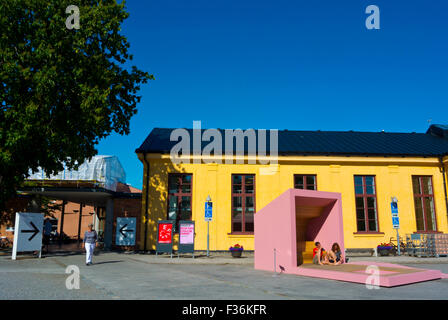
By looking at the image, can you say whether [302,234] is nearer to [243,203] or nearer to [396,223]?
[243,203]

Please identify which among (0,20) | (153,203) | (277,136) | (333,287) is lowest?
(333,287)

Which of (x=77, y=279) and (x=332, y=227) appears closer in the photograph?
(x=77, y=279)

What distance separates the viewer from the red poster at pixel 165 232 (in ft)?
60.2

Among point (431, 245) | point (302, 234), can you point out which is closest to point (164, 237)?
point (302, 234)

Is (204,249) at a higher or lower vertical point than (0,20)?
lower

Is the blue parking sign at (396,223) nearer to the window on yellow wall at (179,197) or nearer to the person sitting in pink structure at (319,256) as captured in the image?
the person sitting in pink structure at (319,256)

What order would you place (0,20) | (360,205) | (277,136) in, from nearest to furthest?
(0,20)
(360,205)
(277,136)

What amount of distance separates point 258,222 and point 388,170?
37.7 ft

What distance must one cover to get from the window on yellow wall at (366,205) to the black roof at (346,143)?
1844mm

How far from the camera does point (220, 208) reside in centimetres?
2086

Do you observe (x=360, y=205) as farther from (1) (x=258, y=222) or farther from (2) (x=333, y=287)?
(2) (x=333, y=287)

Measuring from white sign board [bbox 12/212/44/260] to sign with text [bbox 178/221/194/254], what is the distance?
22.6 ft

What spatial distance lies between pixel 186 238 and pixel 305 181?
8.37 meters

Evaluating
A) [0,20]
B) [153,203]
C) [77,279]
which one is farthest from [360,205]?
[0,20]
